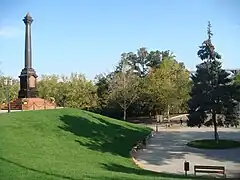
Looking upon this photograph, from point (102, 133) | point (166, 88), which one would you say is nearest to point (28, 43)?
point (102, 133)

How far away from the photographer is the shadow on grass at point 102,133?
23719mm

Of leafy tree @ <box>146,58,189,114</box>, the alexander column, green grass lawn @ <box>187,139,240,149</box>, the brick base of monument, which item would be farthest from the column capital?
leafy tree @ <box>146,58,189,114</box>

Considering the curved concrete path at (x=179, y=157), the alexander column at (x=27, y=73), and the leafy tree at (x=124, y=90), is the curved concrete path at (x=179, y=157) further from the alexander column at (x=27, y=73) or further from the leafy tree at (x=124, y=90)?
the leafy tree at (x=124, y=90)

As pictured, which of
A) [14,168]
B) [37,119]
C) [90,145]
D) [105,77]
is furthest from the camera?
[105,77]

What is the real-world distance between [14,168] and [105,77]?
48.9m

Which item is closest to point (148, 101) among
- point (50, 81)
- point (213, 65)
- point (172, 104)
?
point (172, 104)

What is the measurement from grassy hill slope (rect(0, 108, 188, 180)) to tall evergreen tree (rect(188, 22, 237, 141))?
6062 millimetres

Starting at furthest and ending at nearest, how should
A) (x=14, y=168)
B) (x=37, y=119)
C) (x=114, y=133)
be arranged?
(x=114, y=133) → (x=37, y=119) → (x=14, y=168)

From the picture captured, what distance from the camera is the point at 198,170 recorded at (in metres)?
18.0

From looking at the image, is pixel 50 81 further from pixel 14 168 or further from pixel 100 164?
pixel 14 168

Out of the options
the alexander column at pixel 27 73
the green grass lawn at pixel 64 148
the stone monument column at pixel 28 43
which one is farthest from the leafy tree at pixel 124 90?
the stone monument column at pixel 28 43

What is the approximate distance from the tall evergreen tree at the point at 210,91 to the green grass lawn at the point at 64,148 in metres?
5.93

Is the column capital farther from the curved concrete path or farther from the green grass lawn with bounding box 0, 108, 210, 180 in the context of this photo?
the curved concrete path

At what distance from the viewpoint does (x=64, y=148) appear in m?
20.2
